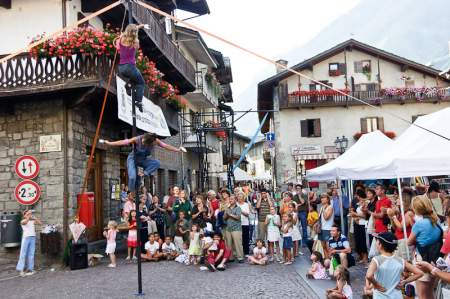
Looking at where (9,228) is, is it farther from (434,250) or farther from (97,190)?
(434,250)

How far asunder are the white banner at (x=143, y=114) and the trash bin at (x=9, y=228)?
424cm

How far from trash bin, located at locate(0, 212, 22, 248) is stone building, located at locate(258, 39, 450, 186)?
26056 mm

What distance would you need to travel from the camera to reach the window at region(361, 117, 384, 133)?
122 ft

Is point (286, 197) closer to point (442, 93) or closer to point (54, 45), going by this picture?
point (54, 45)

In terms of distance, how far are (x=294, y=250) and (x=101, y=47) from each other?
296 inches

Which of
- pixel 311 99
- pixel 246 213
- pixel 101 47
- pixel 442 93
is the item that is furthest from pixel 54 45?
pixel 442 93

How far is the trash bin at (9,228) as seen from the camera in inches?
506

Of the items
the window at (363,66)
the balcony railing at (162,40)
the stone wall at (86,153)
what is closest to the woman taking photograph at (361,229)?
the stone wall at (86,153)

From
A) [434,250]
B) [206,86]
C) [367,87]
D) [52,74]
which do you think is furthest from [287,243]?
[367,87]

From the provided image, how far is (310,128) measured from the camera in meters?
37.7

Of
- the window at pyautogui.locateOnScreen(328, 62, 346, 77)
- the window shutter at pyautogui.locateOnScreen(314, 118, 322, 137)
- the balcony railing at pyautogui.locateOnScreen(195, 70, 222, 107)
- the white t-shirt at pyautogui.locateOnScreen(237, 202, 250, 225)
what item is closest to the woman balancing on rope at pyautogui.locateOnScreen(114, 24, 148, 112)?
the white t-shirt at pyautogui.locateOnScreen(237, 202, 250, 225)

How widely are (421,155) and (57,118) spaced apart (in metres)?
9.56

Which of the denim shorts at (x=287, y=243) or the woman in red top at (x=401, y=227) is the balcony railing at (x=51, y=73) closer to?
the denim shorts at (x=287, y=243)

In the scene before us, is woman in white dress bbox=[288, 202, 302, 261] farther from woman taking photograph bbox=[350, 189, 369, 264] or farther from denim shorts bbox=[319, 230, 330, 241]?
woman taking photograph bbox=[350, 189, 369, 264]
